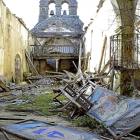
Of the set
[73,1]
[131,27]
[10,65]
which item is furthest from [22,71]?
[73,1]

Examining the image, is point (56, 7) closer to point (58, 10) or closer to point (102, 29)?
point (58, 10)

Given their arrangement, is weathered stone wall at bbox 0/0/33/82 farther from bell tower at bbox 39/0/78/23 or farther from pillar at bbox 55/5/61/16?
bell tower at bbox 39/0/78/23

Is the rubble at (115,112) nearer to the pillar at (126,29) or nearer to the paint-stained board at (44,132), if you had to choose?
the paint-stained board at (44,132)

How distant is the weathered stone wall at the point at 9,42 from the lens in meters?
11.3

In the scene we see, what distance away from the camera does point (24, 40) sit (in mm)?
16703

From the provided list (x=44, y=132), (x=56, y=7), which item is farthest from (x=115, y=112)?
(x=56, y=7)

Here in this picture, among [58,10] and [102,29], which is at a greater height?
[58,10]

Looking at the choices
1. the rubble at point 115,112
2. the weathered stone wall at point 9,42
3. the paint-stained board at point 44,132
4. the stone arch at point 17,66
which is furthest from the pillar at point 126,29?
the stone arch at point 17,66

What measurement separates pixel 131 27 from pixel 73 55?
12496 millimetres

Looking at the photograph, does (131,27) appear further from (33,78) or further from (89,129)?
(33,78)

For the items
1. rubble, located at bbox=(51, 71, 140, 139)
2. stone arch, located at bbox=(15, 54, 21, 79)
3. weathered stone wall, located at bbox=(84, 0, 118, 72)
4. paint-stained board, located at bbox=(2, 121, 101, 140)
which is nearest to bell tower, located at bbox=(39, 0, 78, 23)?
weathered stone wall, located at bbox=(84, 0, 118, 72)

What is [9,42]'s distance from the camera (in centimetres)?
1261

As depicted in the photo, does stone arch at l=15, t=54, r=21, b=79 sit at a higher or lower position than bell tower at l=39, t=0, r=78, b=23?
lower

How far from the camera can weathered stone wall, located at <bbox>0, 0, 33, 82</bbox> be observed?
37.2 feet
